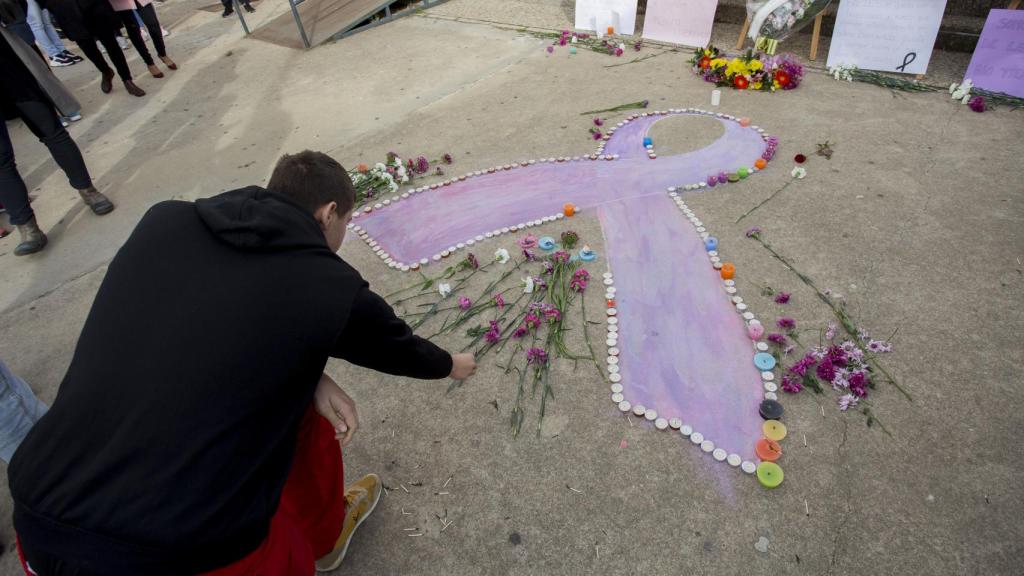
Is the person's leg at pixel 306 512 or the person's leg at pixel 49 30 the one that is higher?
the person's leg at pixel 49 30

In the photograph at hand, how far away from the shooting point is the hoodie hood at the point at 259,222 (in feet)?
4.03

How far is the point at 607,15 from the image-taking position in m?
6.38

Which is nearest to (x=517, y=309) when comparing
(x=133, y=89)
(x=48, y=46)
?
(x=133, y=89)

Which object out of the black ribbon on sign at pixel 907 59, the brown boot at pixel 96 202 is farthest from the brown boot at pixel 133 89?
the black ribbon on sign at pixel 907 59

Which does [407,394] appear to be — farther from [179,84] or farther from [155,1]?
[155,1]

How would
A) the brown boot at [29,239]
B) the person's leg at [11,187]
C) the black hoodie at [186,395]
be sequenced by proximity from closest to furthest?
1. the black hoodie at [186,395]
2. the person's leg at [11,187]
3. the brown boot at [29,239]

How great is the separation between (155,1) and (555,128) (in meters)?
10.6

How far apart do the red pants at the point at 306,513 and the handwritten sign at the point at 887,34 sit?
557 cm

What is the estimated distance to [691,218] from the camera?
3371mm

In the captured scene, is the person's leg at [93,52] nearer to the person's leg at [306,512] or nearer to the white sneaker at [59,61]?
the white sneaker at [59,61]

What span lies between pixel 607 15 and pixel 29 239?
6.05 m

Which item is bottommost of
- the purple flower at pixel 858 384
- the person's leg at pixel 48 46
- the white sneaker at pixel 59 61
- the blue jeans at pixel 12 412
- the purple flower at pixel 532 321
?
the purple flower at pixel 858 384

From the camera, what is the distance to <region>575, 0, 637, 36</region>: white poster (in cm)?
628

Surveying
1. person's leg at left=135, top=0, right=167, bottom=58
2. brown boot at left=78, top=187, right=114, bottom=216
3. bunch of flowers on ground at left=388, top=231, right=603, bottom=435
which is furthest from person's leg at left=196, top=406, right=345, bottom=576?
person's leg at left=135, top=0, right=167, bottom=58
